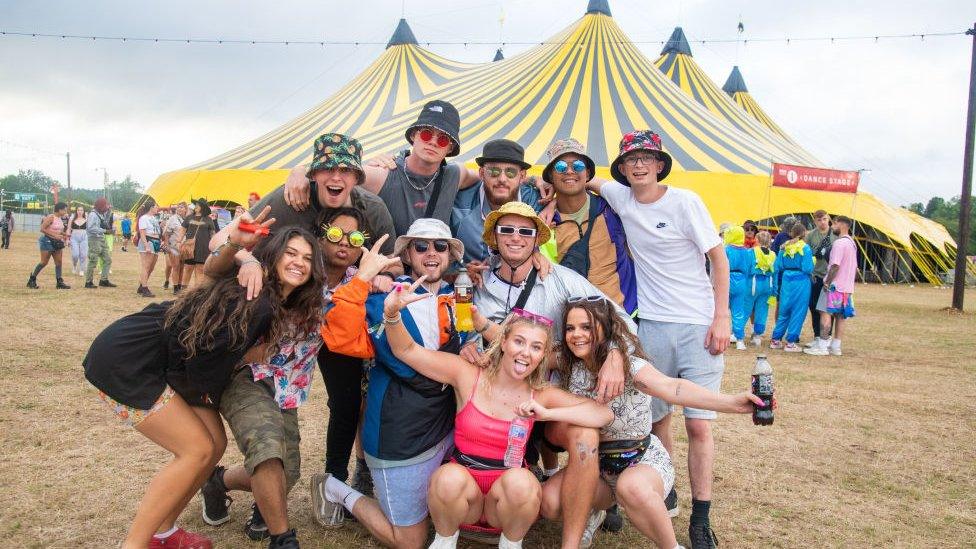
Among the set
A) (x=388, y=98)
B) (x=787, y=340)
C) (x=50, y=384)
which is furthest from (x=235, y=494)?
(x=388, y=98)

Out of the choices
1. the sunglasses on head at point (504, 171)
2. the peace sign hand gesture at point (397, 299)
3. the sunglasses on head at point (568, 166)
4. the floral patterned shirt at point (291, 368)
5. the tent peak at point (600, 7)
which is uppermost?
the tent peak at point (600, 7)

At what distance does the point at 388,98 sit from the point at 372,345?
54.7 ft

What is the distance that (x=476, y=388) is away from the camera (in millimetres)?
2664

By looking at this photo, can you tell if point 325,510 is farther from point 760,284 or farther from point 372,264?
point 760,284

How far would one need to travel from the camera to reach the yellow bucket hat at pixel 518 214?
9.31 feet

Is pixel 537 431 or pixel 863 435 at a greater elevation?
pixel 537 431

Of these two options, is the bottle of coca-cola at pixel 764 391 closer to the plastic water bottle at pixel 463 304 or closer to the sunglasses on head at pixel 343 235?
the plastic water bottle at pixel 463 304

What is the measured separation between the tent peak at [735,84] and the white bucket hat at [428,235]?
28196 mm

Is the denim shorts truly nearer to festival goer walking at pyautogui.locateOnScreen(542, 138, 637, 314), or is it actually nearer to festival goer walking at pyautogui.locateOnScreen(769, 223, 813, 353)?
festival goer walking at pyautogui.locateOnScreen(542, 138, 637, 314)

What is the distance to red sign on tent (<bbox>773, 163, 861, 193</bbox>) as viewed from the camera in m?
13.4

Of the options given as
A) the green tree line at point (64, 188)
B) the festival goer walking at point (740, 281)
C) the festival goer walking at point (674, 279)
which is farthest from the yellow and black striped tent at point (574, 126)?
the green tree line at point (64, 188)

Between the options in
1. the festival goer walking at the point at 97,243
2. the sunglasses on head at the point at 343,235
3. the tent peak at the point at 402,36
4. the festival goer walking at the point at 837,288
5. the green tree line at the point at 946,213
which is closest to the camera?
the sunglasses on head at the point at 343,235

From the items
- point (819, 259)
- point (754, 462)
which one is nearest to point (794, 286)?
point (819, 259)

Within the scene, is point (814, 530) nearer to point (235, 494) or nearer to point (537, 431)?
point (537, 431)
